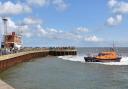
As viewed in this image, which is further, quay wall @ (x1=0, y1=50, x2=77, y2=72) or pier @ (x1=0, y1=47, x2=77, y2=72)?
pier @ (x1=0, y1=47, x2=77, y2=72)

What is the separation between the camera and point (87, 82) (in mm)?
40531

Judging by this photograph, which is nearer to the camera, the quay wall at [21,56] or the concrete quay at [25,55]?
the concrete quay at [25,55]

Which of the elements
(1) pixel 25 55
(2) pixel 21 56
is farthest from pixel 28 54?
(2) pixel 21 56

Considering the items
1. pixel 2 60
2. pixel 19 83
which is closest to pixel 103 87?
pixel 19 83

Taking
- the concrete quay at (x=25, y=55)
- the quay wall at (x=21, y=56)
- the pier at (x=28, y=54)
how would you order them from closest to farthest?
the concrete quay at (x=25, y=55), the quay wall at (x=21, y=56), the pier at (x=28, y=54)

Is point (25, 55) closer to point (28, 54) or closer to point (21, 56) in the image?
point (28, 54)

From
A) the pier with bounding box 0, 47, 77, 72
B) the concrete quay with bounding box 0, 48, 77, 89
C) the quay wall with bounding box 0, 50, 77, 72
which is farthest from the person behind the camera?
the pier with bounding box 0, 47, 77, 72

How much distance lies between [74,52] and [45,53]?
36.5 feet

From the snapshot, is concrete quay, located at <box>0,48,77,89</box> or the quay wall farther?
the quay wall

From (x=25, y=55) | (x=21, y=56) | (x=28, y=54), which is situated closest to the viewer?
(x=21, y=56)

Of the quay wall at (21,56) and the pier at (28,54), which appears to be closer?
the quay wall at (21,56)

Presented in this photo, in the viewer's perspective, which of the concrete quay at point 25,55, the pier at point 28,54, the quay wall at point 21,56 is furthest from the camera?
the pier at point 28,54

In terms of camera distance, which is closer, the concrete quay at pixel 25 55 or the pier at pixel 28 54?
the concrete quay at pixel 25 55

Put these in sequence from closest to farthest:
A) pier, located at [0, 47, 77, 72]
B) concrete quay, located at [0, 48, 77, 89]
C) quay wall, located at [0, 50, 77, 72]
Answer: concrete quay, located at [0, 48, 77, 89] < quay wall, located at [0, 50, 77, 72] < pier, located at [0, 47, 77, 72]
